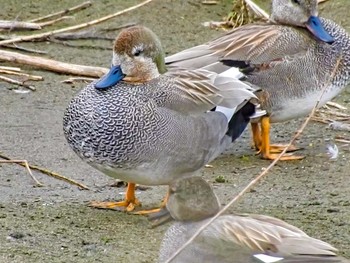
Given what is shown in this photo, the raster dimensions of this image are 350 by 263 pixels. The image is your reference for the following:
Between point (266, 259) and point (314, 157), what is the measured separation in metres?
2.76

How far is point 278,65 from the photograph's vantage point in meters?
6.70

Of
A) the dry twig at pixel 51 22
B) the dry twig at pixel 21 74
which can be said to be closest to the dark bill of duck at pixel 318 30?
the dry twig at pixel 21 74

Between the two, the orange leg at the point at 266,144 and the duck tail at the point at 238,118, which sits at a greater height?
the duck tail at the point at 238,118

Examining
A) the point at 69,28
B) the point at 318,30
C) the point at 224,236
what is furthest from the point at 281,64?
Answer: the point at 224,236

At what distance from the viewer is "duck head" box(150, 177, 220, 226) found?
4.30m

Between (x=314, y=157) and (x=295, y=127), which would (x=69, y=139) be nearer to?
(x=314, y=157)

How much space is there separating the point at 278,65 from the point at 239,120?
893 mm

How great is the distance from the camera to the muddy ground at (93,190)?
5016 mm

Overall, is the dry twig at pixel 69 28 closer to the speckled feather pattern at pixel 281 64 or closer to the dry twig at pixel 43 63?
the dry twig at pixel 43 63

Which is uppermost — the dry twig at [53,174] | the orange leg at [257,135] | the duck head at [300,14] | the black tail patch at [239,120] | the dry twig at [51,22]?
the duck head at [300,14]

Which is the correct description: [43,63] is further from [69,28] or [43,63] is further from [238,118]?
[238,118]

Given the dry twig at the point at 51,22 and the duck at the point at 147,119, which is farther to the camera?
the dry twig at the point at 51,22

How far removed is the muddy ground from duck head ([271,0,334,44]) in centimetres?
69

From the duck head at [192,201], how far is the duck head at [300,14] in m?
2.87
